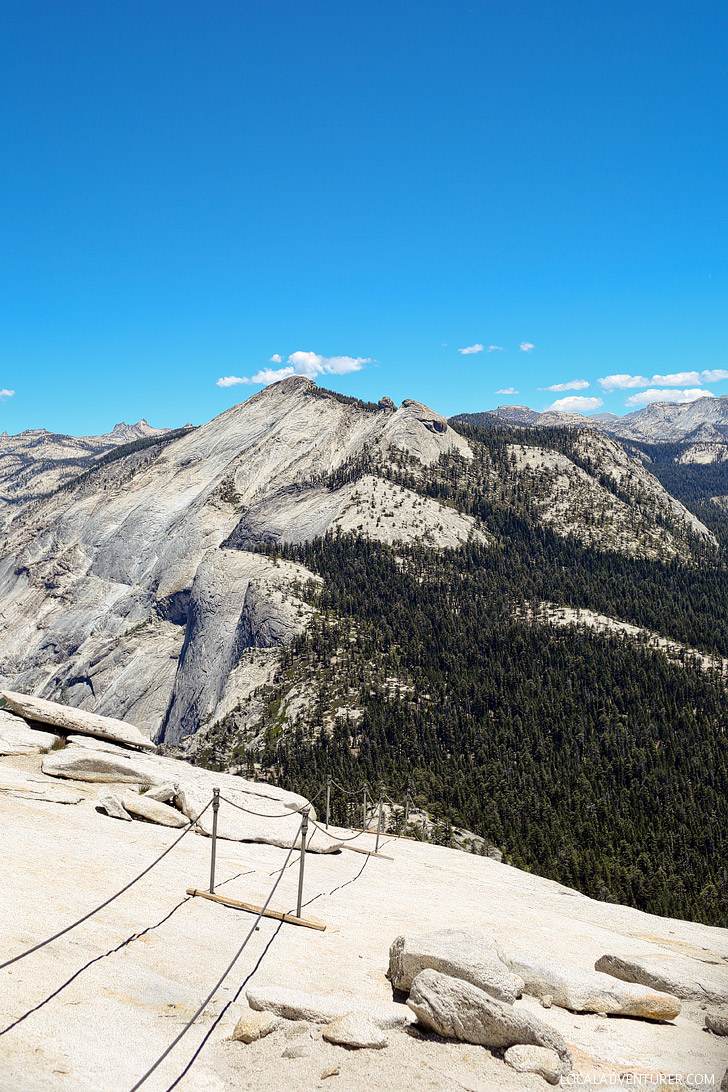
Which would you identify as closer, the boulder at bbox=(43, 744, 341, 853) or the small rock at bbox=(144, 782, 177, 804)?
the boulder at bbox=(43, 744, 341, 853)

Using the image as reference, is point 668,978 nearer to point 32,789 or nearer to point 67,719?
point 32,789

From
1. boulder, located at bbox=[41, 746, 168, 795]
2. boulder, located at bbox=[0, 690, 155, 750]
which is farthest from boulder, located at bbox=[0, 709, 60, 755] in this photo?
boulder, located at bbox=[41, 746, 168, 795]

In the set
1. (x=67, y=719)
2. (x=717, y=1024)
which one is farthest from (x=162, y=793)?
(x=717, y=1024)

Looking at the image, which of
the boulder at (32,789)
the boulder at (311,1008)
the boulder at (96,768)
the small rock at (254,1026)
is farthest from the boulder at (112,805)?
the small rock at (254,1026)

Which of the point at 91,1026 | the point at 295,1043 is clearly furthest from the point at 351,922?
the point at 91,1026

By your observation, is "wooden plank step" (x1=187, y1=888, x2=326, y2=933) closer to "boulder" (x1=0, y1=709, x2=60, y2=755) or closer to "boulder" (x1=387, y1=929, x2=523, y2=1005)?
"boulder" (x1=387, y1=929, x2=523, y2=1005)
